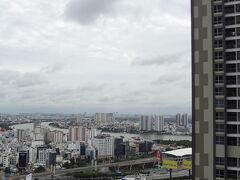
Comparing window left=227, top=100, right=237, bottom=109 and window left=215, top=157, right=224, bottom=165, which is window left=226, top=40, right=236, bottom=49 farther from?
window left=215, top=157, right=224, bottom=165

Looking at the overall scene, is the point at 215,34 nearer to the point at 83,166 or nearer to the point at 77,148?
the point at 83,166

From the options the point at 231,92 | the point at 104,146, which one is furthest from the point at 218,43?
the point at 104,146

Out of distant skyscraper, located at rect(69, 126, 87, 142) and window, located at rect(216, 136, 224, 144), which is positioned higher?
window, located at rect(216, 136, 224, 144)

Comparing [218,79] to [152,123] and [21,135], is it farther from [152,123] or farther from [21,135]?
[152,123]

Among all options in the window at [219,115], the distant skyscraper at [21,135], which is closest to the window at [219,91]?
the window at [219,115]

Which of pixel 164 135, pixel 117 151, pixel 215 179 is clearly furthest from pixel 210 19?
pixel 164 135

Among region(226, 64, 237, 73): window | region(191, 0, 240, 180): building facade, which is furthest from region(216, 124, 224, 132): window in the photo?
region(226, 64, 237, 73): window
